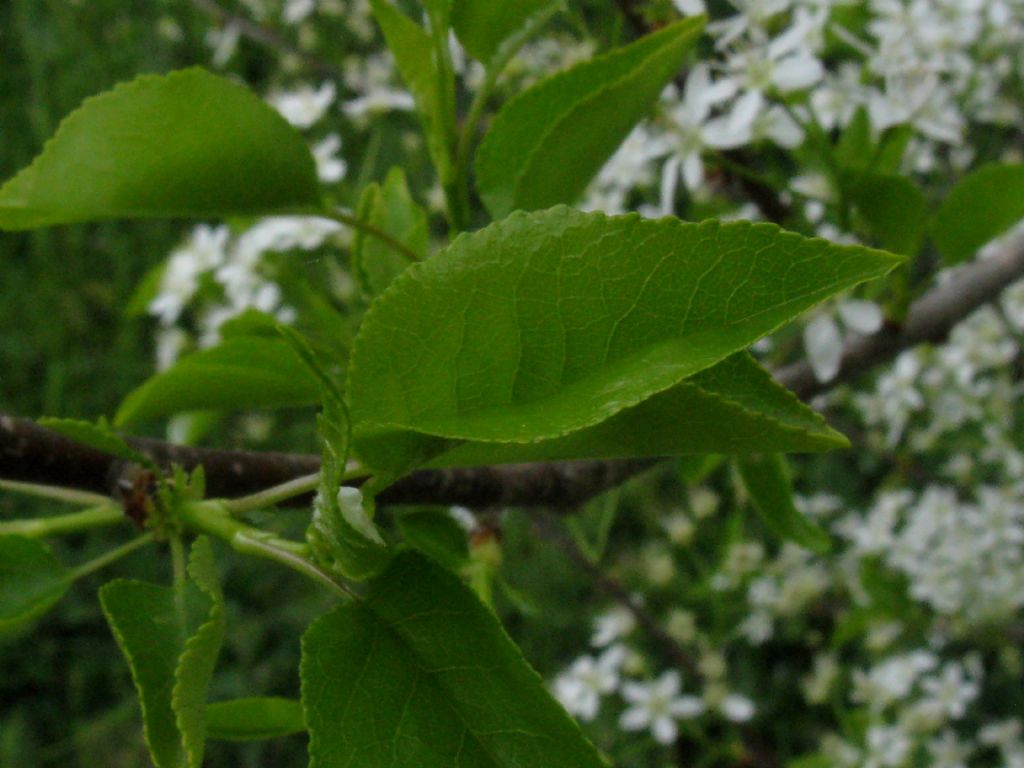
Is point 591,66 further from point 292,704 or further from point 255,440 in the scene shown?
point 255,440

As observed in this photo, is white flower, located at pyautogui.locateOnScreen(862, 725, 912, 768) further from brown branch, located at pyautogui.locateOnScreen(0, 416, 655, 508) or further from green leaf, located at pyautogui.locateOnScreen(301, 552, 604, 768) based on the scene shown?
green leaf, located at pyautogui.locateOnScreen(301, 552, 604, 768)

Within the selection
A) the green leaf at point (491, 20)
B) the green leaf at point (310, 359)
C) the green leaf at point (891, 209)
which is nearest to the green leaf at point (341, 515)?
the green leaf at point (310, 359)

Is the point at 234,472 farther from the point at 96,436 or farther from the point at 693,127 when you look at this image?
the point at 693,127

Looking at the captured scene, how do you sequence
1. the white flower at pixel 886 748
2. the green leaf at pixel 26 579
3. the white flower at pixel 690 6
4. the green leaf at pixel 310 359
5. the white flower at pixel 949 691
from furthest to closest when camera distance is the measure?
the white flower at pixel 949 691
the white flower at pixel 886 748
the white flower at pixel 690 6
the green leaf at pixel 26 579
the green leaf at pixel 310 359

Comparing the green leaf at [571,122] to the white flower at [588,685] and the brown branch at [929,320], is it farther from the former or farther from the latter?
the white flower at [588,685]

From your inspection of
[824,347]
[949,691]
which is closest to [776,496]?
[824,347]

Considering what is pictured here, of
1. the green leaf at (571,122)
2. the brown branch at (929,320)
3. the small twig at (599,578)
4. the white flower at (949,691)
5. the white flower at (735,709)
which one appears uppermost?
the green leaf at (571,122)
